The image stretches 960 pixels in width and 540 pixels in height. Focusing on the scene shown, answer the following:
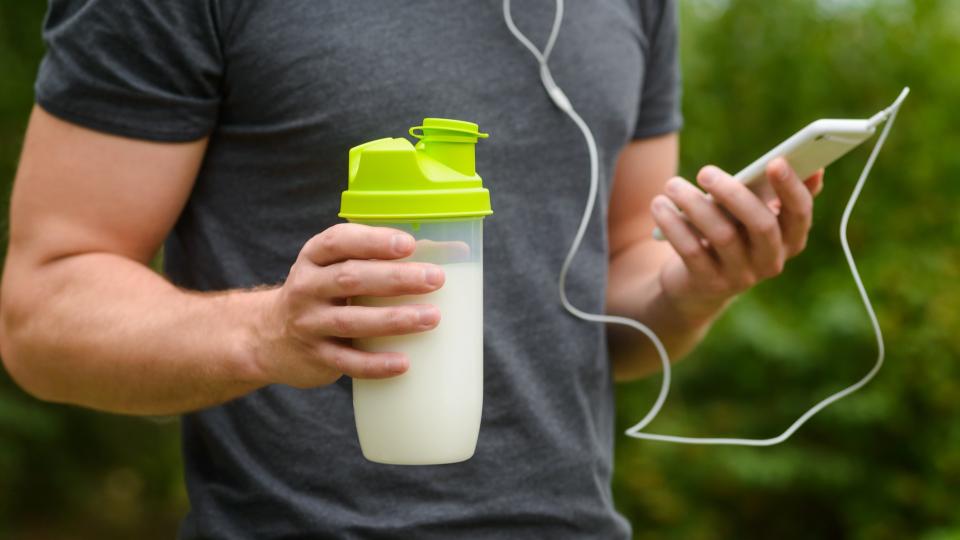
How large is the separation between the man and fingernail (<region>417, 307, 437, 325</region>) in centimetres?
35

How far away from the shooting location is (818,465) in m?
3.71

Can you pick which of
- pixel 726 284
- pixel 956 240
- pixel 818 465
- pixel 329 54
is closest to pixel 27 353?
pixel 329 54

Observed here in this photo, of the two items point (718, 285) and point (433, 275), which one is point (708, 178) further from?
point (433, 275)

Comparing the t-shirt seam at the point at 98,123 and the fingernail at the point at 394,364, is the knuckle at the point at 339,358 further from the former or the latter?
the t-shirt seam at the point at 98,123

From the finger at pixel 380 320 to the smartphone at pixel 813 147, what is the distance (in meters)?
0.67

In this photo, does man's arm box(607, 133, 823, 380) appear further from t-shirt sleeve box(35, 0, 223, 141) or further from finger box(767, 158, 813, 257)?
t-shirt sleeve box(35, 0, 223, 141)

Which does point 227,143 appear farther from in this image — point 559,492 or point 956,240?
point 956,240

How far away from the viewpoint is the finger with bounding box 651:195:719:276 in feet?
5.95

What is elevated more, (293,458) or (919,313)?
(293,458)

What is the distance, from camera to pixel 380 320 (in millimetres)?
1210

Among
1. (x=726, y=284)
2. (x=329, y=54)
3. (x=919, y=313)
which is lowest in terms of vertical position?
(x=919, y=313)

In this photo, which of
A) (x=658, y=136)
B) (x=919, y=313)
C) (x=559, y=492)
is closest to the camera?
(x=559, y=492)

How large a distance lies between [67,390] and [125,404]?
11 centimetres

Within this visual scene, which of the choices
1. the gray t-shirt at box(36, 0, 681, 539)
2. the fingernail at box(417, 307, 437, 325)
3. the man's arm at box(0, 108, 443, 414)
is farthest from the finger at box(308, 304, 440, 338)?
the gray t-shirt at box(36, 0, 681, 539)
